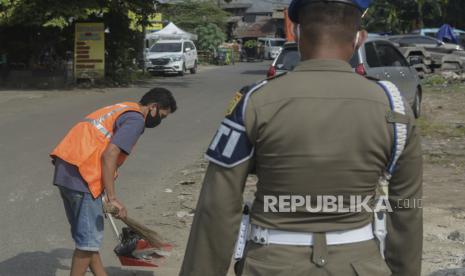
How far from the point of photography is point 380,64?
1318 centimetres

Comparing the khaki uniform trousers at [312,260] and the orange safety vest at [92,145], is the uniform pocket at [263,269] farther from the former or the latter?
the orange safety vest at [92,145]

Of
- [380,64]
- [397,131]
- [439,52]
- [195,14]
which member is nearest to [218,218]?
[397,131]

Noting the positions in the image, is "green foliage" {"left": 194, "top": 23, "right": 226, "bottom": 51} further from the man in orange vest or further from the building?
the man in orange vest

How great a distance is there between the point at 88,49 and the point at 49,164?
1452cm

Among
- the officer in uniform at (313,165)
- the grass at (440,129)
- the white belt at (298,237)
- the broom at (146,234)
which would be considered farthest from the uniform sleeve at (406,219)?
the grass at (440,129)

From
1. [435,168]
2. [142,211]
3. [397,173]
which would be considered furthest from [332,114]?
[435,168]

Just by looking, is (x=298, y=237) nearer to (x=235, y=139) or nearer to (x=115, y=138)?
(x=235, y=139)

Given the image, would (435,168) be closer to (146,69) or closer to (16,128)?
(16,128)

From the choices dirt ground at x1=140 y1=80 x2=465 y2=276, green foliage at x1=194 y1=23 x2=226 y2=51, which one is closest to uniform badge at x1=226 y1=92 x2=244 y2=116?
dirt ground at x1=140 y1=80 x2=465 y2=276

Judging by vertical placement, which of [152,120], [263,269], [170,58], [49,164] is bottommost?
[49,164]

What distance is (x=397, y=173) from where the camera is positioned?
88.4 inches

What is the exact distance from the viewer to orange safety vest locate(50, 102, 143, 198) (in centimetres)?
430

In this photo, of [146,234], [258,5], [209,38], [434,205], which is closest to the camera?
[146,234]

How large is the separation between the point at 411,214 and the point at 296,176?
0.42 metres
